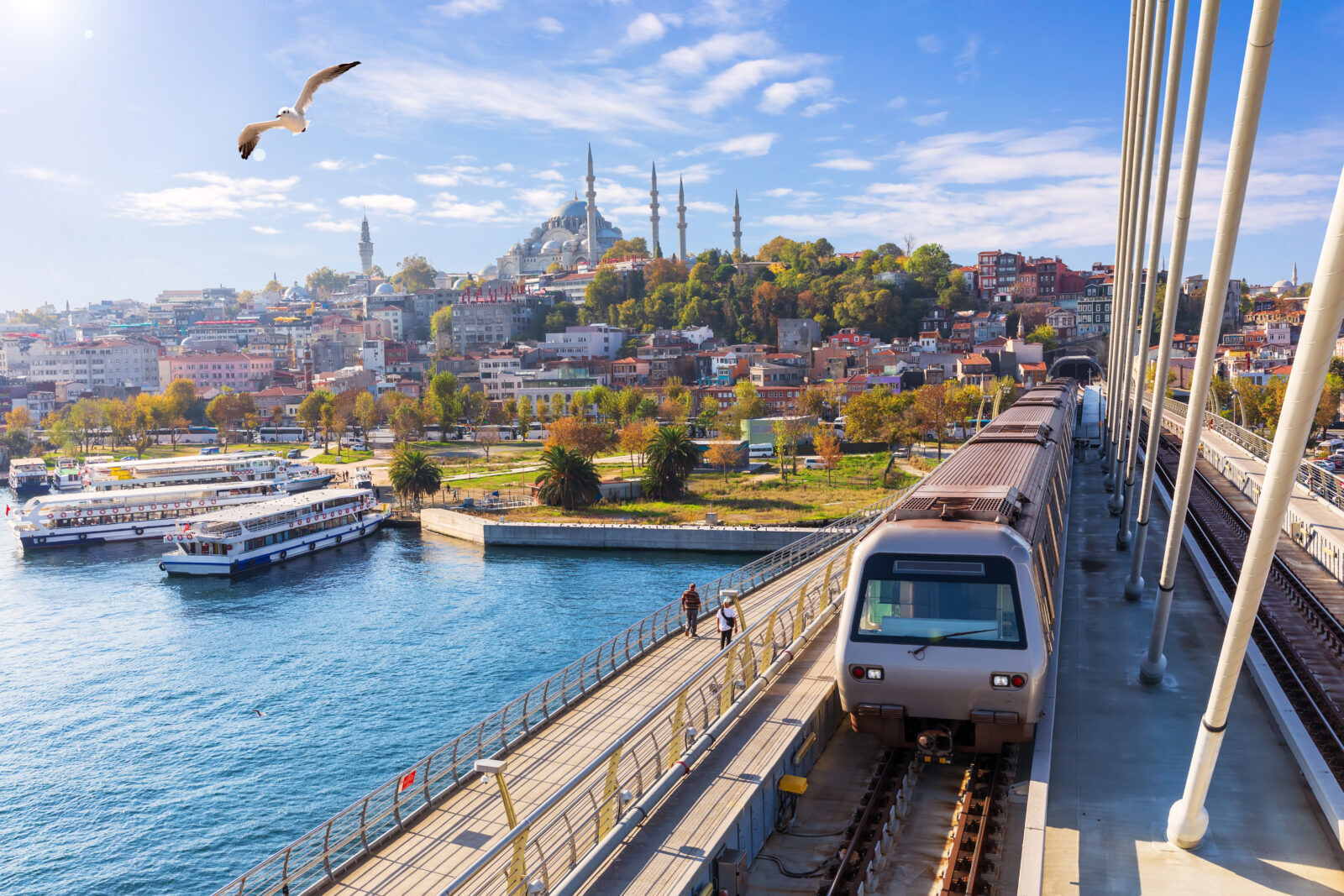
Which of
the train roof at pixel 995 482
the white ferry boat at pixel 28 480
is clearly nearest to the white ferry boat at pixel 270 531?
the white ferry boat at pixel 28 480

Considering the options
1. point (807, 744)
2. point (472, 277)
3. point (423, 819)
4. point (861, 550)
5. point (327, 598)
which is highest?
point (472, 277)

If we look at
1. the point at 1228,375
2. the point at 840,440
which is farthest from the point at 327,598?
the point at 1228,375

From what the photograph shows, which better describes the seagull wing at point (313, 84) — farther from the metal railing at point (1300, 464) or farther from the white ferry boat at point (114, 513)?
the white ferry boat at point (114, 513)

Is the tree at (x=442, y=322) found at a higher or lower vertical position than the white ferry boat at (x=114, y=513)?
higher

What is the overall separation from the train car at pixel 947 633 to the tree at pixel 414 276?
183114 mm

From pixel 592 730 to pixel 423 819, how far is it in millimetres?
2205

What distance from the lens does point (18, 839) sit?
593 inches

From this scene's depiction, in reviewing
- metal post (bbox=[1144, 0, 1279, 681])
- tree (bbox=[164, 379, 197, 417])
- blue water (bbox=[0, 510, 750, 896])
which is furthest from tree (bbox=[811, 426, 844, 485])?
tree (bbox=[164, 379, 197, 417])

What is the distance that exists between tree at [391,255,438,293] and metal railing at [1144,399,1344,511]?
158548mm

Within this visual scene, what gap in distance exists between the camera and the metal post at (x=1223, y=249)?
549 cm

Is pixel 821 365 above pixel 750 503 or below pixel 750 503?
above

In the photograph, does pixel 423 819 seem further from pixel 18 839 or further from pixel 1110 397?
pixel 1110 397

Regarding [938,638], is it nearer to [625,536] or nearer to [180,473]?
[625,536]

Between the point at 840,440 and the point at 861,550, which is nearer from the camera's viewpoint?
the point at 861,550
